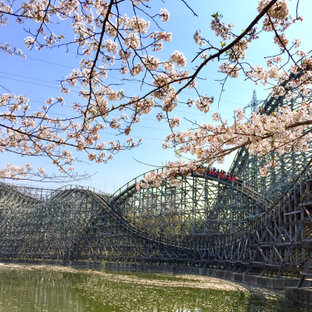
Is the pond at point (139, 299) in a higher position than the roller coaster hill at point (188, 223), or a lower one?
lower

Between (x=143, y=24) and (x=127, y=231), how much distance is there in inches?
762

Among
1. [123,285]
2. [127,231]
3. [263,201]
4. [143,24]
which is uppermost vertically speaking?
[143,24]

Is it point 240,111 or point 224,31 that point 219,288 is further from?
point 224,31

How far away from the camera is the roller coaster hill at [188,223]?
41.7 feet

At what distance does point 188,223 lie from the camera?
64.0ft

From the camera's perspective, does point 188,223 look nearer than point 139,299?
No

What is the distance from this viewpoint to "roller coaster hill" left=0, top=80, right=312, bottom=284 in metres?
12.7

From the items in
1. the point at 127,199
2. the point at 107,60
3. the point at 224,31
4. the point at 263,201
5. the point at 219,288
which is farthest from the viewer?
the point at 127,199

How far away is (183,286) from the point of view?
39.8 feet

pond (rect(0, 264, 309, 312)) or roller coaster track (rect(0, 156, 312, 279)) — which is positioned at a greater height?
roller coaster track (rect(0, 156, 312, 279))

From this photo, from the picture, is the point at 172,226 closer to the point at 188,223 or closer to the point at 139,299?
the point at 188,223

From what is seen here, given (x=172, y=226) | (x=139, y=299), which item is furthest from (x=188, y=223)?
(x=139, y=299)

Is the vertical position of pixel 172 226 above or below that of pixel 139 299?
above

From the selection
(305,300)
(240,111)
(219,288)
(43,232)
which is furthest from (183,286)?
(43,232)
